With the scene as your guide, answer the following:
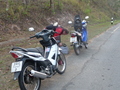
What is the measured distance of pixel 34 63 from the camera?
4.51 metres

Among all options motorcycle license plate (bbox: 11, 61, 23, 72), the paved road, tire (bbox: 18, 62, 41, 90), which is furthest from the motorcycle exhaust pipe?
the paved road

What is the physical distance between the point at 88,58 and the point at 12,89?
390 centimetres

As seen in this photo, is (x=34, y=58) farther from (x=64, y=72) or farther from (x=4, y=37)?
(x=4, y=37)

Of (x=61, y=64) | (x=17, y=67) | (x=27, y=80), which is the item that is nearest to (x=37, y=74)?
(x=27, y=80)

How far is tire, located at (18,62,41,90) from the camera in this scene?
400 cm

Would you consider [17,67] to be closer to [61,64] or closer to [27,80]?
[27,80]

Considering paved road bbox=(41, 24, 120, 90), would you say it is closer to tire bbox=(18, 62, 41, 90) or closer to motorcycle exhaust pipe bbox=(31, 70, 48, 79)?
tire bbox=(18, 62, 41, 90)

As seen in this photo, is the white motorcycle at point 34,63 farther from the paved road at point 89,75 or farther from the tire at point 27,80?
the paved road at point 89,75

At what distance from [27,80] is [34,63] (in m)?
0.48

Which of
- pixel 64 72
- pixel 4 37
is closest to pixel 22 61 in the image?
pixel 64 72

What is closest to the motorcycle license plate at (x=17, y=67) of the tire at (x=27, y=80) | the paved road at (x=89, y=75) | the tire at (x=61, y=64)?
the tire at (x=27, y=80)

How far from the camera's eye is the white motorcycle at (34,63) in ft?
13.1

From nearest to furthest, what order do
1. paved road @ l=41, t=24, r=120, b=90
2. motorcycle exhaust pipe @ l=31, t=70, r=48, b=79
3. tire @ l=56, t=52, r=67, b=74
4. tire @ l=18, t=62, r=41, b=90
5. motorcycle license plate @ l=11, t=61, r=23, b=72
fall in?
motorcycle license plate @ l=11, t=61, r=23, b=72 < tire @ l=18, t=62, r=41, b=90 < motorcycle exhaust pipe @ l=31, t=70, r=48, b=79 < paved road @ l=41, t=24, r=120, b=90 < tire @ l=56, t=52, r=67, b=74

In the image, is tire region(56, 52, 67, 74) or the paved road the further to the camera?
tire region(56, 52, 67, 74)
